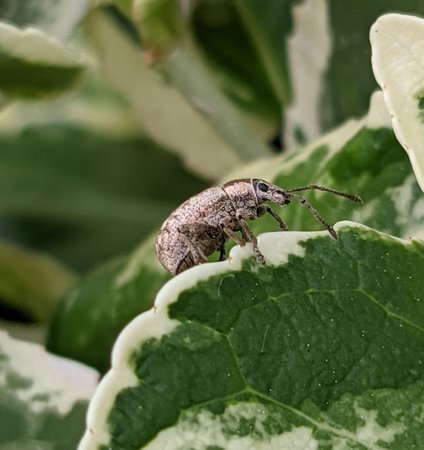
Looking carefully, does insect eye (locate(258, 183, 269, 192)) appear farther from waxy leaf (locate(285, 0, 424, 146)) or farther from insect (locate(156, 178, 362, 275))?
waxy leaf (locate(285, 0, 424, 146))

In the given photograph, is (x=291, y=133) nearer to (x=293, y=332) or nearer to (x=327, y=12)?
(x=327, y=12)

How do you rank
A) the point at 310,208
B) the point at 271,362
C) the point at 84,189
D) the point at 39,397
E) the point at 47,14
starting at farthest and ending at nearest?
1. the point at 84,189
2. the point at 47,14
3. the point at 39,397
4. the point at 310,208
5. the point at 271,362

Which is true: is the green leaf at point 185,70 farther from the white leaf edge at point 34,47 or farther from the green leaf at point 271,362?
the green leaf at point 271,362

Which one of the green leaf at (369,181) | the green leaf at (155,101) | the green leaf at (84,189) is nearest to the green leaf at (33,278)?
the green leaf at (84,189)

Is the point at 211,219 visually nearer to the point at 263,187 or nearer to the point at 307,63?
the point at 263,187

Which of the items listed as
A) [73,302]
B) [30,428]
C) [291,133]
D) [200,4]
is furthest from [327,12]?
[30,428]

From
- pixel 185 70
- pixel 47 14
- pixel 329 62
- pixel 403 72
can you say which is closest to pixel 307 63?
pixel 329 62
